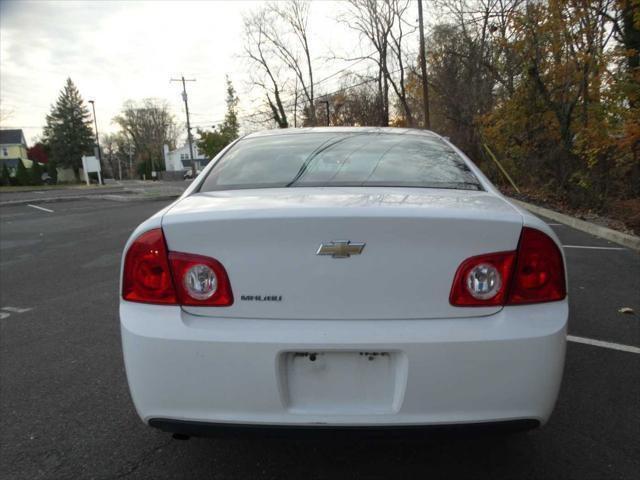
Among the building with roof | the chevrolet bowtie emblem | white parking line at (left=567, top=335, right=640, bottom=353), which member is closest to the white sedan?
the chevrolet bowtie emblem

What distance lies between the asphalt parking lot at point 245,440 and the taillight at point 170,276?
59 cm

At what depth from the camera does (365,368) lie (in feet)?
5.80

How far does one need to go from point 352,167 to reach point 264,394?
1.29m

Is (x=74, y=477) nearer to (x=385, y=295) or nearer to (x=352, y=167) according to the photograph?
(x=385, y=295)

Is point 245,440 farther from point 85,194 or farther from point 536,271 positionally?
point 85,194

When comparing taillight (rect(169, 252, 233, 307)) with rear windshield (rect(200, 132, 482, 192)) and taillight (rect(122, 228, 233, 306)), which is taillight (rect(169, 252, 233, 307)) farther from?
rear windshield (rect(200, 132, 482, 192))

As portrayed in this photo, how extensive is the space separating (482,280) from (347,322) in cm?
51

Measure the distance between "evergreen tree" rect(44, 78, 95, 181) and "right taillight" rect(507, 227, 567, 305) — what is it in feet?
215

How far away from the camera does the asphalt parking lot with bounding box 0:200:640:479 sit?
2260mm

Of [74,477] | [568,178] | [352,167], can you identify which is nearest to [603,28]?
[568,178]

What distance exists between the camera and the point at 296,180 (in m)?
2.44

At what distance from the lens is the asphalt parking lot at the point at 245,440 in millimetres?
2260

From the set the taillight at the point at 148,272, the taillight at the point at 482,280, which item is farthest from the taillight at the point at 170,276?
the taillight at the point at 482,280

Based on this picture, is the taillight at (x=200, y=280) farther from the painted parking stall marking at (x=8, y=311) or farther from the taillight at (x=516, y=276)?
the painted parking stall marking at (x=8, y=311)
